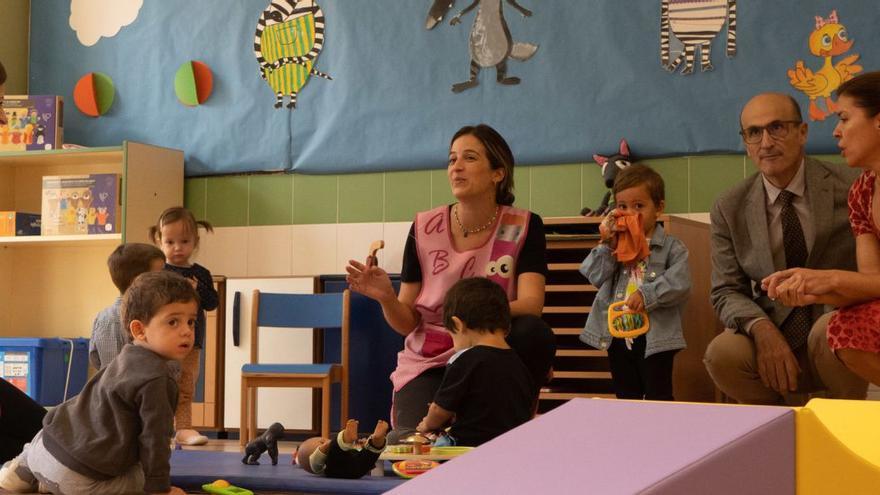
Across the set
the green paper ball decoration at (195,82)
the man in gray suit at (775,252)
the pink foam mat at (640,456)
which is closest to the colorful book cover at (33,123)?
the green paper ball decoration at (195,82)

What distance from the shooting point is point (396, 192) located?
520cm

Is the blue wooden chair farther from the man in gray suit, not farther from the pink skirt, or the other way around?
the pink skirt

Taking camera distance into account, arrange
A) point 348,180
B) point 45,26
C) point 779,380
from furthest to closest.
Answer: point 45,26, point 348,180, point 779,380

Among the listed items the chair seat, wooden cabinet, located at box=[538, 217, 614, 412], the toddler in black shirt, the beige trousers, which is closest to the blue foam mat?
the toddler in black shirt

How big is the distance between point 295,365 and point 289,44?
186 cm

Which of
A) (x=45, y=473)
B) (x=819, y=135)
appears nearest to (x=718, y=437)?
(x=45, y=473)

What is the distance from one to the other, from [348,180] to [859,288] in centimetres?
325

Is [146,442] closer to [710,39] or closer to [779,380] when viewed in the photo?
[779,380]

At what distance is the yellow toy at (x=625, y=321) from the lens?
3.39 meters

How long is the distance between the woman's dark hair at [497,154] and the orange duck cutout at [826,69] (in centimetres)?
181

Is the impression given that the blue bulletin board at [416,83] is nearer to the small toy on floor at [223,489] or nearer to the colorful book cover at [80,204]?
the colorful book cover at [80,204]

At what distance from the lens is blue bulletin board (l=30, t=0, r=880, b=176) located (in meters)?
4.60

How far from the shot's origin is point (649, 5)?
187 inches

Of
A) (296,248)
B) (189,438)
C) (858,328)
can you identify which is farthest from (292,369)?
(858,328)
